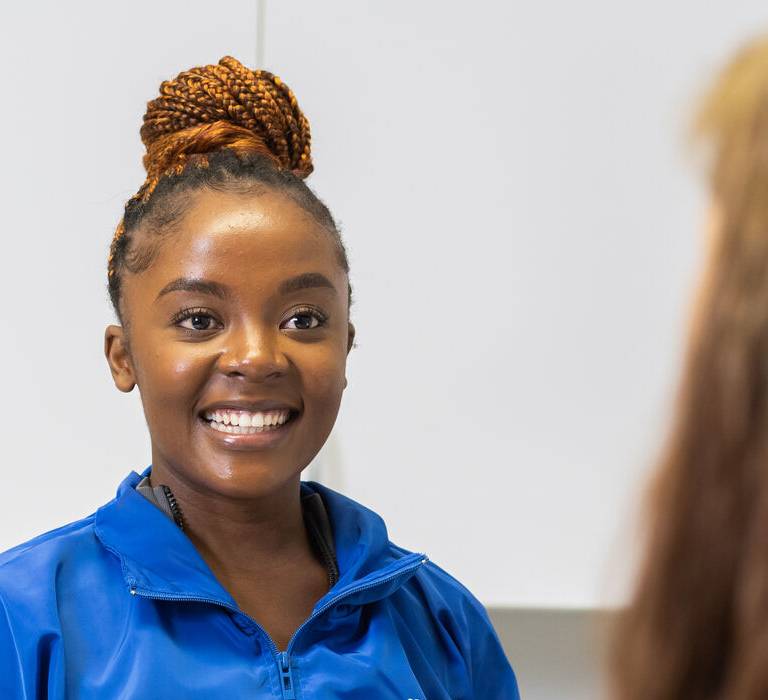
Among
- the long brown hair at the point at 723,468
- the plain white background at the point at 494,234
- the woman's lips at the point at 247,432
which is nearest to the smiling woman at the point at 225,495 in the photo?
the woman's lips at the point at 247,432

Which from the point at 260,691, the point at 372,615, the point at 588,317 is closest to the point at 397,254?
the point at 588,317

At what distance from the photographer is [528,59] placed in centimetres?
172

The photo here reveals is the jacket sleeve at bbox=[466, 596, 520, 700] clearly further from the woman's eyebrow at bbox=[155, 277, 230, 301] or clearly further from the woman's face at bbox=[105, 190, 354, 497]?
the woman's eyebrow at bbox=[155, 277, 230, 301]

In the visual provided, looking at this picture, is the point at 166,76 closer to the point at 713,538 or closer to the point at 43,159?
the point at 43,159

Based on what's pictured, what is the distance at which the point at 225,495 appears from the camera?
112cm

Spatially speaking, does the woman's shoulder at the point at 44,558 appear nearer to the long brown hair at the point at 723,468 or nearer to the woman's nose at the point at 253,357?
the woman's nose at the point at 253,357

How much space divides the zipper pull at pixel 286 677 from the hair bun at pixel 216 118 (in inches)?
17.6

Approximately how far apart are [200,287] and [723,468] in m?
0.70

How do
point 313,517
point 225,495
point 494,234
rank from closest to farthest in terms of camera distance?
point 225,495, point 313,517, point 494,234

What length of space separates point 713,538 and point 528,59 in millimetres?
1350

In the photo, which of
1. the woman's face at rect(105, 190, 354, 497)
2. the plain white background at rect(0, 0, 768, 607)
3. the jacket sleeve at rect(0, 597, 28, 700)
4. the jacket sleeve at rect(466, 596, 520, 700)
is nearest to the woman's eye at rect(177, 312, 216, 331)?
the woman's face at rect(105, 190, 354, 497)

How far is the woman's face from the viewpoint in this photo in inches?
42.8

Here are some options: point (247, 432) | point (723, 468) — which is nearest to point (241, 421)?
point (247, 432)

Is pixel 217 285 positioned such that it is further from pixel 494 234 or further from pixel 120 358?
pixel 494 234
